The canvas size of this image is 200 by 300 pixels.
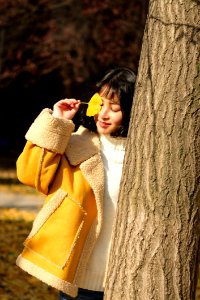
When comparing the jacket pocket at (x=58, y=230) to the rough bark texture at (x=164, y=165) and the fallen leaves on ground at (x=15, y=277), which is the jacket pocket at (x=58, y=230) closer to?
the rough bark texture at (x=164, y=165)

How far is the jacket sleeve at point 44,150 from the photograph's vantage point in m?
2.39

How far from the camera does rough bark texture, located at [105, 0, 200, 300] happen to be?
6.99ft

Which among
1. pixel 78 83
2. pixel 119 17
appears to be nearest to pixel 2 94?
pixel 78 83

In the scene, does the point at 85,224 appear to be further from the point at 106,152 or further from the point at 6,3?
the point at 6,3

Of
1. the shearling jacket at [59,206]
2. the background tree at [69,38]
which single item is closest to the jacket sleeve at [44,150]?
the shearling jacket at [59,206]

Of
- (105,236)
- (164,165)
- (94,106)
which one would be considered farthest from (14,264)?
(164,165)

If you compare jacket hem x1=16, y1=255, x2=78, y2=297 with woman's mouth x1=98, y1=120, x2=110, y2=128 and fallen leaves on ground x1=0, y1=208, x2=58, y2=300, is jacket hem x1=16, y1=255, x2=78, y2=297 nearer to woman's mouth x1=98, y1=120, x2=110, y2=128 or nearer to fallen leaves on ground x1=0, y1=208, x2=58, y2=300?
woman's mouth x1=98, y1=120, x2=110, y2=128

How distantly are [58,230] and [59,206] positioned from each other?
0.10 metres

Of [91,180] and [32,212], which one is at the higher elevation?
[91,180]

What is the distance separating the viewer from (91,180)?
2447mm

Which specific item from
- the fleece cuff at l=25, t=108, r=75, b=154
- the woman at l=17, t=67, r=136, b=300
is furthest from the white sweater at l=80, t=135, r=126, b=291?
the fleece cuff at l=25, t=108, r=75, b=154

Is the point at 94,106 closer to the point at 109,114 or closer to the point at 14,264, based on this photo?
the point at 109,114

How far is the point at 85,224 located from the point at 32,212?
276 inches

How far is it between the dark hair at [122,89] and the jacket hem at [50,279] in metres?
0.65
